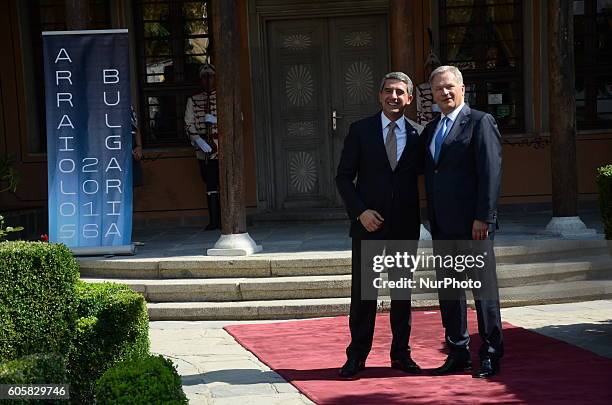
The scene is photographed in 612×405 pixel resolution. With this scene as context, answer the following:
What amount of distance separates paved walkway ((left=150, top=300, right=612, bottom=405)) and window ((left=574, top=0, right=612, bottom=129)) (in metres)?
4.38

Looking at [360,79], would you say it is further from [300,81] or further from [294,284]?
[294,284]

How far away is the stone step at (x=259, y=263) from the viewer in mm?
9766

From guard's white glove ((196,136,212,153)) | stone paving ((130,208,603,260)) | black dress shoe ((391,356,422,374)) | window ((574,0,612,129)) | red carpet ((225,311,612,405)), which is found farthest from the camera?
window ((574,0,612,129))

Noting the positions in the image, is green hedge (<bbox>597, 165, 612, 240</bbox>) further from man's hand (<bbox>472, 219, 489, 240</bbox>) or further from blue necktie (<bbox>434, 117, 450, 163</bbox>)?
blue necktie (<bbox>434, 117, 450, 163</bbox>)

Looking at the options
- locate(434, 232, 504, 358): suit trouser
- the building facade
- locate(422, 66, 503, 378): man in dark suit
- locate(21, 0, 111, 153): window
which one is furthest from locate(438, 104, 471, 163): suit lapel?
locate(21, 0, 111, 153): window

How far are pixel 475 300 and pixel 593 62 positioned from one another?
7.43m

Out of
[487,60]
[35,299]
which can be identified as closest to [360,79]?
[487,60]

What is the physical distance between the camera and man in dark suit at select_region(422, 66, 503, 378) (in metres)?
6.59

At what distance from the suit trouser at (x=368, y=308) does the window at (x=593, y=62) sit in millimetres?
7197

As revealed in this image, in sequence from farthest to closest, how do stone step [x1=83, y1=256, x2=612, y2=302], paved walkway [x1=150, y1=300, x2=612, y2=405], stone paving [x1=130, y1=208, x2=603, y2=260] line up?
stone paving [x1=130, y1=208, x2=603, y2=260]
stone step [x1=83, y1=256, x2=612, y2=302]
paved walkway [x1=150, y1=300, x2=612, y2=405]

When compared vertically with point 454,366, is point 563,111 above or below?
above

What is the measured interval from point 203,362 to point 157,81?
651cm

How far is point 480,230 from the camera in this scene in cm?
653

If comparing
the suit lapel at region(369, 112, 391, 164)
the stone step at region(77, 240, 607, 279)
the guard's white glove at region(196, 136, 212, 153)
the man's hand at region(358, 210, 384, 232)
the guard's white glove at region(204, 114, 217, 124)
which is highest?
the guard's white glove at region(204, 114, 217, 124)
